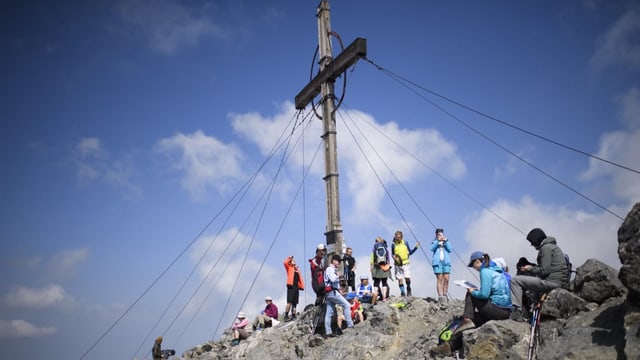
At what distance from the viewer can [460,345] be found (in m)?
8.26

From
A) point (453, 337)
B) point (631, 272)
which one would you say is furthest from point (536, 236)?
point (631, 272)

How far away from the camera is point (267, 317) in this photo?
575 inches

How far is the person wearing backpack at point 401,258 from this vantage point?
12953mm

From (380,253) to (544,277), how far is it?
16.9 feet

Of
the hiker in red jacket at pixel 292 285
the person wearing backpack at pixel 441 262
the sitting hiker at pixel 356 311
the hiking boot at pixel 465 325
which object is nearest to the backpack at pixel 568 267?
the hiking boot at pixel 465 325

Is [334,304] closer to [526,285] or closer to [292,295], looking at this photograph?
[292,295]

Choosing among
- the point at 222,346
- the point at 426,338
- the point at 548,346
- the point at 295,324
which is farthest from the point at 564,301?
the point at 222,346

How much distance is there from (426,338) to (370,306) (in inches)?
111

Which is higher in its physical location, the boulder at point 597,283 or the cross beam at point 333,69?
the cross beam at point 333,69

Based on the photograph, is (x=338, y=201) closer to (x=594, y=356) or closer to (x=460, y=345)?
(x=460, y=345)

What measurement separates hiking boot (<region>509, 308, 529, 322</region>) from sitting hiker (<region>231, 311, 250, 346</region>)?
8886 millimetres

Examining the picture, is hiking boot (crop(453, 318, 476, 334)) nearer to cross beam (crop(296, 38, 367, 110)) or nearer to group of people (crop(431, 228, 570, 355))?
group of people (crop(431, 228, 570, 355))

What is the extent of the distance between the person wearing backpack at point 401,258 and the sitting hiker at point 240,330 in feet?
17.4

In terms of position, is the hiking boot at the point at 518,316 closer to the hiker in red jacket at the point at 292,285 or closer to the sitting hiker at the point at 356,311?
the sitting hiker at the point at 356,311
